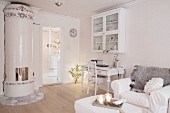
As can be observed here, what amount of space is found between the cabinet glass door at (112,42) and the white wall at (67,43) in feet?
5.63

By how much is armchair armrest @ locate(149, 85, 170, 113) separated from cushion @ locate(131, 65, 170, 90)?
0.43 metres

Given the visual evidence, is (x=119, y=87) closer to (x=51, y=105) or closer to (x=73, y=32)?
(x=51, y=105)

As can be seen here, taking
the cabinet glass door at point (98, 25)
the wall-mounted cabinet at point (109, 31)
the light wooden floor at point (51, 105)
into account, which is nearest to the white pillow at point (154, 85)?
the wall-mounted cabinet at point (109, 31)

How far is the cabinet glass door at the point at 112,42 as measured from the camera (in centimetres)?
369

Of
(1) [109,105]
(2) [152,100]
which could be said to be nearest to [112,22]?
(2) [152,100]

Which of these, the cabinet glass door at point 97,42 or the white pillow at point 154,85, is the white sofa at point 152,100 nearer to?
the white pillow at point 154,85

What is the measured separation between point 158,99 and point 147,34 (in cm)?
159

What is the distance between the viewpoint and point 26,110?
2.82 metres

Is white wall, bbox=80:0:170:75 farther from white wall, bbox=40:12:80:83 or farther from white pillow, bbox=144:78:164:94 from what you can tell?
white wall, bbox=40:12:80:83

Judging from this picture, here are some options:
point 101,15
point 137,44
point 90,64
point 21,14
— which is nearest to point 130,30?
A: point 137,44

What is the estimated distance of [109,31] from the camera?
3.78 m

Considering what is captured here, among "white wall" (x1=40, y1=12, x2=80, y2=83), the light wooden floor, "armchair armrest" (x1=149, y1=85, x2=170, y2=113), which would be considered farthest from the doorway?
"armchair armrest" (x1=149, y1=85, x2=170, y2=113)

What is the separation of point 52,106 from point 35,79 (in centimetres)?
144

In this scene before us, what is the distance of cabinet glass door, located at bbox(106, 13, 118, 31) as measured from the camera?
Result: 3.66 meters
